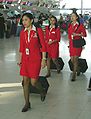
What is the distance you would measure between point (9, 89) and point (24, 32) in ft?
6.18

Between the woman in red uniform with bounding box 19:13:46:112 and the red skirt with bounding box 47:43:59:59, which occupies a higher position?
the woman in red uniform with bounding box 19:13:46:112

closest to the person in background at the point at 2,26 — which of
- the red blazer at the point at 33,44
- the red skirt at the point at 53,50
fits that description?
the red skirt at the point at 53,50

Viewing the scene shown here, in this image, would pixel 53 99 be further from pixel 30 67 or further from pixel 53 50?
pixel 53 50

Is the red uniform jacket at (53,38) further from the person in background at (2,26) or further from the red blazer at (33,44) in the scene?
the person in background at (2,26)

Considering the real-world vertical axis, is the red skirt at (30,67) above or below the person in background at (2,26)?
above

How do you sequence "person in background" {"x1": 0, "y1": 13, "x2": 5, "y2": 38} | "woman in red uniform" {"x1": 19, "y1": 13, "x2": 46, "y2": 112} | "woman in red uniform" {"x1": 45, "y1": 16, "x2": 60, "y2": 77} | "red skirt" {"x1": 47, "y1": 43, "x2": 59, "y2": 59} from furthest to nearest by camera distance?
"person in background" {"x1": 0, "y1": 13, "x2": 5, "y2": 38}
"red skirt" {"x1": 47, "y1": 43, "x2": 59, "y2": 59}
"woman in red uniform" {"x1": 45, "y1": 16, "x2": 60, "y2": 77}
"woman in red uniform" {"x1": 19, "y1": 13, "x2": 46, "y2": 112}

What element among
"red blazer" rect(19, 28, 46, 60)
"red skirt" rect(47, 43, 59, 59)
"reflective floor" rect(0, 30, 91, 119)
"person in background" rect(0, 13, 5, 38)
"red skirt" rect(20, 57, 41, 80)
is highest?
"red blazer" rect(19, 28, 46, 60)

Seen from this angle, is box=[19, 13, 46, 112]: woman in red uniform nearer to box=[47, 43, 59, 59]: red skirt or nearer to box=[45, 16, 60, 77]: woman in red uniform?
box=[45, 16, 60, 77]: woman in red uniform

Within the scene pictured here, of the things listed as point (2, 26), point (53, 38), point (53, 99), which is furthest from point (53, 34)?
point (2, 26)

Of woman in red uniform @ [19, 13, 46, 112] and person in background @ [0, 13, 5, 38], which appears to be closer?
woman in red uniform @ [19, 13, 46, 112]

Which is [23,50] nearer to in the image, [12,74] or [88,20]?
[12,74]

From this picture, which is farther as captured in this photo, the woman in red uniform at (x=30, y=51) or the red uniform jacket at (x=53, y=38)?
the red uniform jacket at (x=53, y=38)

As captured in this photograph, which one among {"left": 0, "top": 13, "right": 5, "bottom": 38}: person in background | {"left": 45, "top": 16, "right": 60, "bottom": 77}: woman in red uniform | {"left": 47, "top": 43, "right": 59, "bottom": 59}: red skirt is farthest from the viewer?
{"left": 0, "top": 13, "right": 5, "bottom": 38}: person in background

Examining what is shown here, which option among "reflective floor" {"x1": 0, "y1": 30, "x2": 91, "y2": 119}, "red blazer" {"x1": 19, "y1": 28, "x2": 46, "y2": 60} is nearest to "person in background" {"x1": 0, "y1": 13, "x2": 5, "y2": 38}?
"reflective floor" {"x1": 0, "y1": 30, "x2": 91, "y2": 119}
